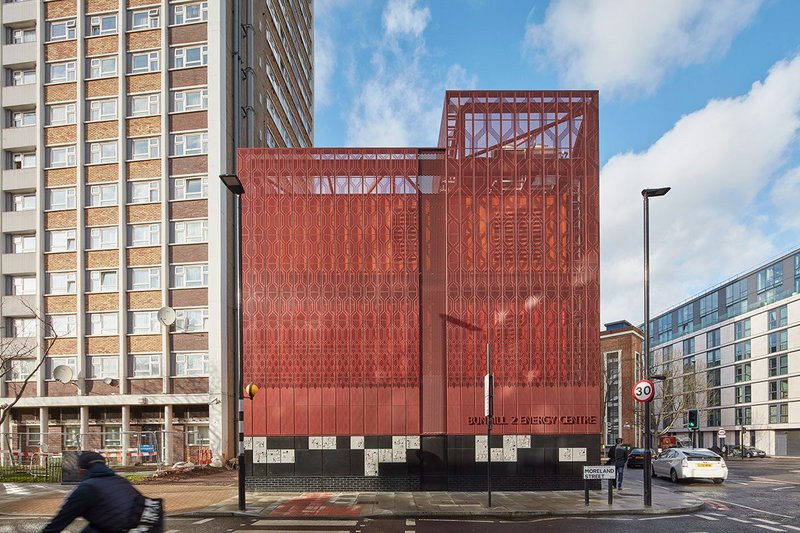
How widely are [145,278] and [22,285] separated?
7.76m

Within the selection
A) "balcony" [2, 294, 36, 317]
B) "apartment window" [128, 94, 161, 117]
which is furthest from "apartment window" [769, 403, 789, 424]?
"balcony" [2, 294, 36, 317]

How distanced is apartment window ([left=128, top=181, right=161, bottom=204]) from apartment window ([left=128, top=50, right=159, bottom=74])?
20.6 ft

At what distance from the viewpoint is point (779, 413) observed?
71.2 meters

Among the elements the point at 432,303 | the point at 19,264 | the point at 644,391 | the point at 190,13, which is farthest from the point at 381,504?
the point at 190,13

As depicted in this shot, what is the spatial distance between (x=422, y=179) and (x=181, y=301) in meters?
17.7

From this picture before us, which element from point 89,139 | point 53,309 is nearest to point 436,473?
point 53,309

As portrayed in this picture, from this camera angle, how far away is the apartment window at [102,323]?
31.9 metres

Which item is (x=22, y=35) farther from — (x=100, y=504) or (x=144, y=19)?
(x=100, y=504)

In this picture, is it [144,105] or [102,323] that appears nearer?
[102,323]

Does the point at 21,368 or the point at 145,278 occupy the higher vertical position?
the point at 145,278

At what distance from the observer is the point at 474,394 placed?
59.9 feet

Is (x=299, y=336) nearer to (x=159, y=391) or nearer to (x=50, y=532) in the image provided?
(x=50, y=532)

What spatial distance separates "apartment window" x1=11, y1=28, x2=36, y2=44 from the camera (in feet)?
115

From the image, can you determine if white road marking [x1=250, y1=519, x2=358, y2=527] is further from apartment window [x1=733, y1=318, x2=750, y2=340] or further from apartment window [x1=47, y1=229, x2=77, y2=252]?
apartment window [x1=733, y1=318, x2=750, y2=340]
